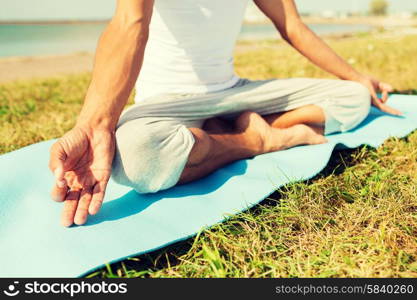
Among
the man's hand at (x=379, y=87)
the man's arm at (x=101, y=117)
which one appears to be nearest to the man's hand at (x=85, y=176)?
the man's arm at (x=101, y=117)

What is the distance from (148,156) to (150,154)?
0.04ft

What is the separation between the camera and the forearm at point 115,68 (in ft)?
4.75

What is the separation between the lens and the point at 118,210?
1.52m

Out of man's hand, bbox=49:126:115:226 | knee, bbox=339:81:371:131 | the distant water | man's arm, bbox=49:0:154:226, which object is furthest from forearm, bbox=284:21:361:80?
the distant water

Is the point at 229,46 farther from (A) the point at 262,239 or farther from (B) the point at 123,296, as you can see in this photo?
(B) the point at 123,296

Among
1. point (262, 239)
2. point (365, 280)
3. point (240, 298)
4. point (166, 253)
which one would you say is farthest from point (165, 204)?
point (365, 280)

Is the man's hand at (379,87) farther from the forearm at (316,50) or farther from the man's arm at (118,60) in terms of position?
the man's arm at (118,60)

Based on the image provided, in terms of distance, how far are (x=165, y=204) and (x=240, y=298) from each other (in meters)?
0.58

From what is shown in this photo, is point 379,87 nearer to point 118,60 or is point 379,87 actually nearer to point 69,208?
point 118,60

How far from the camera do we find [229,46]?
2.04 metres

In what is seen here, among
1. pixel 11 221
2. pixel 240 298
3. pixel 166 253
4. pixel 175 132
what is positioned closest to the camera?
pixel 240 298

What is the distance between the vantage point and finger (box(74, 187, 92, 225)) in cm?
138

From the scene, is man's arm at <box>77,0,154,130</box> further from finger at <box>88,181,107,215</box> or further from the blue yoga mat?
the blue yoga mat

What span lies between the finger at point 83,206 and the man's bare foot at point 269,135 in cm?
86
